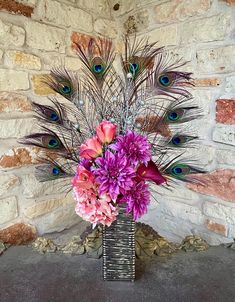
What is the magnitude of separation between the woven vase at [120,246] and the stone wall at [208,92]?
1.96ft

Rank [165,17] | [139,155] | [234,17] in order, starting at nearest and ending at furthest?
1. [139,155]
2. [234,17]
3. [165,17]

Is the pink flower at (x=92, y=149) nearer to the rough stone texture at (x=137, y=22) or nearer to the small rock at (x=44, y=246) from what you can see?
the small rock at (x=44, y=246)

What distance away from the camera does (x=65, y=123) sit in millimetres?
894

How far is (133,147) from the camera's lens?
0.66m

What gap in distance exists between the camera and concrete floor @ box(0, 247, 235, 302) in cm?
78

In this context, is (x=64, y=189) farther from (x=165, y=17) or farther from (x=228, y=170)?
(x=165, y=17)

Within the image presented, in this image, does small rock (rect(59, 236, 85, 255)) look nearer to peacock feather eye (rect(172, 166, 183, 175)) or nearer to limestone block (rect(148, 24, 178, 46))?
peacock feather eye (rect(172, 166, 183, 175))

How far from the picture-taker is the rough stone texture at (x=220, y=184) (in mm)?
1173

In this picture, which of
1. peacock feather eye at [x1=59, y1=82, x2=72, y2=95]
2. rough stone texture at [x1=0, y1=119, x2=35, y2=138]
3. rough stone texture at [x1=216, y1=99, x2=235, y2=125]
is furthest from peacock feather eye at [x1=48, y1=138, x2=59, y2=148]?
rough stone texture at [x1=216, y1=99, x2=235, y2=125]

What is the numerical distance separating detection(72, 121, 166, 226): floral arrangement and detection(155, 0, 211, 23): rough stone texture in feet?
2.72

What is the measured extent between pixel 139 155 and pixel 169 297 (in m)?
0.43

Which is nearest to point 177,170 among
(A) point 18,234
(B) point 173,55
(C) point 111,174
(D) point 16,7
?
(C) point 111,174

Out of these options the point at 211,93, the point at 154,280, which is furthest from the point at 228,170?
the point at 154,280

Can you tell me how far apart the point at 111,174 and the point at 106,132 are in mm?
103
